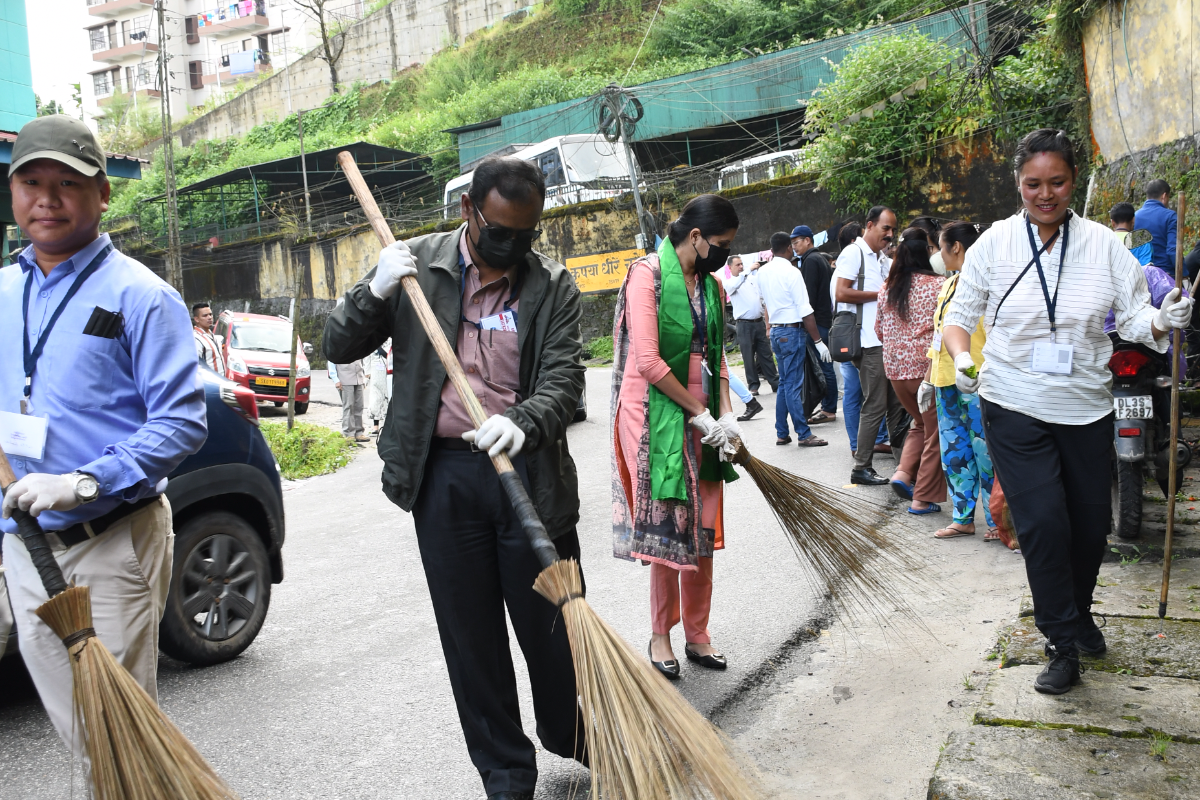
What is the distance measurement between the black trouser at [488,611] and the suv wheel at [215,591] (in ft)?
6.79

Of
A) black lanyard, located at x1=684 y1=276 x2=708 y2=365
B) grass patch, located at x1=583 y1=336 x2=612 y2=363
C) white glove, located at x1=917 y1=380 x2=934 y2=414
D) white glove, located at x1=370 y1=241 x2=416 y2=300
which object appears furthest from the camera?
grass patch, located at x1=583 y1=336 x2=612 y2=363

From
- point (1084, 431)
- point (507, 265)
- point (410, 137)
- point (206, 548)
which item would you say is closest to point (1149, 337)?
point (1084, 431)

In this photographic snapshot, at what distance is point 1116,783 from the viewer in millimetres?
2834

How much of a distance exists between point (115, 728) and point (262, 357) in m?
17.4

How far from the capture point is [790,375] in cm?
924

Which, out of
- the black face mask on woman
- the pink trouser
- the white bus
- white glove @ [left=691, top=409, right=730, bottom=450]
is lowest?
the pink trouser

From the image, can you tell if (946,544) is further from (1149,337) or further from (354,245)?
(354,245)

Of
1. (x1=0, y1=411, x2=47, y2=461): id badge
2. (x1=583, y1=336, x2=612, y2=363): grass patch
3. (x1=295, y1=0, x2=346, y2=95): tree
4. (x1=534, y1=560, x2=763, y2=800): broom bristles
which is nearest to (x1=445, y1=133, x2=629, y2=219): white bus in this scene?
(x1=583, y1=336, x2=612, y2=363): grass patch

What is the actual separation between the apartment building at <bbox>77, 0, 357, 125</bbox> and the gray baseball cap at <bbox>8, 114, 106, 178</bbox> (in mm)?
64832

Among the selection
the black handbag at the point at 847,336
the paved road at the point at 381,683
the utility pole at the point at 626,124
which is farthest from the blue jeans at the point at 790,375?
the utility pole at the point at 626,124

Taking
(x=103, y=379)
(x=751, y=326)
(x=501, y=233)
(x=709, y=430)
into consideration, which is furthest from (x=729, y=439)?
(x=751, y=326)

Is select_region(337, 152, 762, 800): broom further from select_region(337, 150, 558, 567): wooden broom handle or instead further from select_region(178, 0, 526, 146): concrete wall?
select_region(178, 0, 526, 146): concrete wall

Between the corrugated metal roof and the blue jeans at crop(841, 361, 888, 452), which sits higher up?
the corrugated metal roof

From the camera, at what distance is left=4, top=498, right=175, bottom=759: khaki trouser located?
2.52 metres
